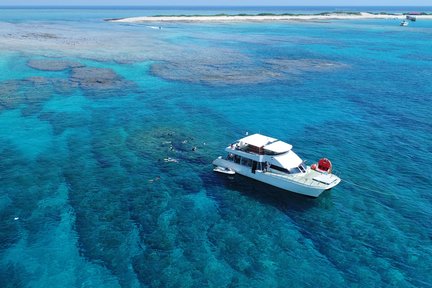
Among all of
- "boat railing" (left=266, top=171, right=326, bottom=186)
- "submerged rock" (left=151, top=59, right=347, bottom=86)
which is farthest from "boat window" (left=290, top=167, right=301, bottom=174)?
"submerged rock" (left=151, top=59, right=347, bottom=86)

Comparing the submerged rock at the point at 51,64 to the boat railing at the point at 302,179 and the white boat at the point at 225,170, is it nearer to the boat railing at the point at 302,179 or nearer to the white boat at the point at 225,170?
the white boat at the point at 225,170

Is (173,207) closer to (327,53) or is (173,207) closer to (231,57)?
(231,57)

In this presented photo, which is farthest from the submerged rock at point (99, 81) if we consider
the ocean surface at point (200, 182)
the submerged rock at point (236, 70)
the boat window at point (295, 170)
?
the boat window at point (295, 170)

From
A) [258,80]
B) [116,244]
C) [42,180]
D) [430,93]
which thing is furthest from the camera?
[258,80]

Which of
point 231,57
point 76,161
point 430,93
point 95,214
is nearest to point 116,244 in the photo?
point 95,214

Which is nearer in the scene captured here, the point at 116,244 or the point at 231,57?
the point at 116,244

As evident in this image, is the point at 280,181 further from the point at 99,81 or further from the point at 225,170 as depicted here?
the point at 99,81

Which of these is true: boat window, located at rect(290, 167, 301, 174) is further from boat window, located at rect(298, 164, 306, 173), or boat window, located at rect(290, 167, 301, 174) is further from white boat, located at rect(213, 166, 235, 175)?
white boat, located at rect(213, 166, 235, 175)
